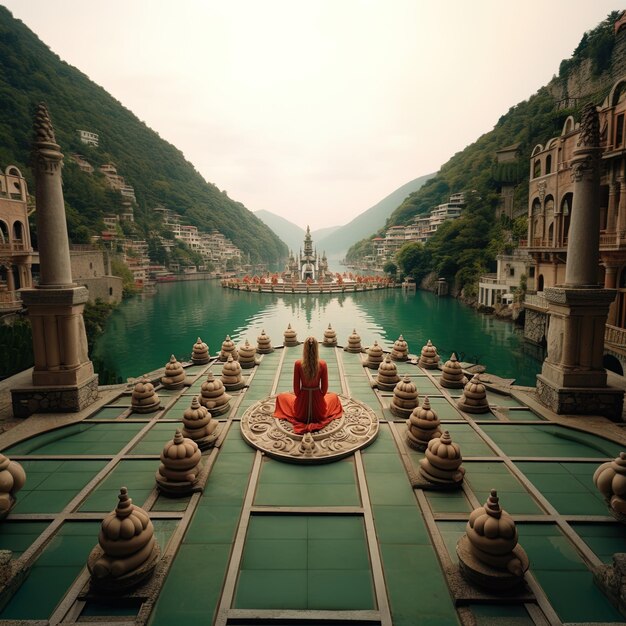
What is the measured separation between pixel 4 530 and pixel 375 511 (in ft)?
18.6

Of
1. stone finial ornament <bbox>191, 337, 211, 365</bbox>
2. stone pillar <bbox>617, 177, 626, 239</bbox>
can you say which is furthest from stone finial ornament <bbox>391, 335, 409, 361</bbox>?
stone pillar <bbox>617, 177, 626, 239</bbox>

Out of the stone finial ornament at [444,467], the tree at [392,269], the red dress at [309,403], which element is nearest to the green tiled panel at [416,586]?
the stone finial ornament at [444,467]

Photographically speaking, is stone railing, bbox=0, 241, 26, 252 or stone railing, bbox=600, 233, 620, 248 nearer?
stone railing, bbox=600, 233, 620, 248

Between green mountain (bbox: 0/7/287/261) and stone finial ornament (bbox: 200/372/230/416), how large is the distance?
133 ft

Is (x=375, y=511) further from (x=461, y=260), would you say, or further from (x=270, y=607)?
(x=461, y=260)

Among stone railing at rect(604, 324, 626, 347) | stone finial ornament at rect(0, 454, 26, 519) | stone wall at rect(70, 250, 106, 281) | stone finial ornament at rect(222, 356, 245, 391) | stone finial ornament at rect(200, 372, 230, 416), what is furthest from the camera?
stone wall at rect(70, 250, 106, 281)

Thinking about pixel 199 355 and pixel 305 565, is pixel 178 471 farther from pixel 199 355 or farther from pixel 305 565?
pixel 199 355

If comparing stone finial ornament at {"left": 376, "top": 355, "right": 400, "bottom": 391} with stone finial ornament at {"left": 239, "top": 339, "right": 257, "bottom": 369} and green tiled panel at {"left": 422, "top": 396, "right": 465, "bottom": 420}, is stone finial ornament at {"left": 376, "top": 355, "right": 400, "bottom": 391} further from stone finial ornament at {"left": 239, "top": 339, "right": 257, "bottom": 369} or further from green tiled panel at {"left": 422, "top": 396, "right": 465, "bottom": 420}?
stone finial ornament at {"left": 239, "top": 339, "right": 257, "bottom": 369}

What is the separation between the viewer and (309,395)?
9.16m

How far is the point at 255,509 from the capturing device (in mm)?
6625

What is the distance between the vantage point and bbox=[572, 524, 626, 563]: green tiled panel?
18.6ft

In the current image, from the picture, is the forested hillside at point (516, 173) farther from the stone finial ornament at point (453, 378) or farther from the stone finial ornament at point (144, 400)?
the stone finial ornament at point (144, 400)

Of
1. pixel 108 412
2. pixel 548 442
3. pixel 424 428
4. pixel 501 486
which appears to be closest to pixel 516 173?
pixel 548 442

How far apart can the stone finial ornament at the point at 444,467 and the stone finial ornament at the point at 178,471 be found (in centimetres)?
394
